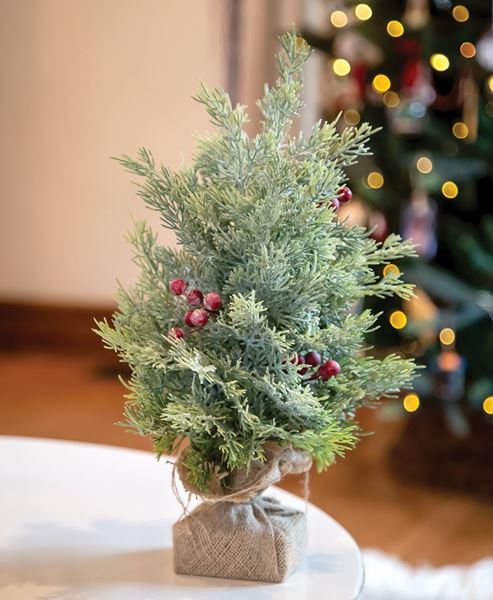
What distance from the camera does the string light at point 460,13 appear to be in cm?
238

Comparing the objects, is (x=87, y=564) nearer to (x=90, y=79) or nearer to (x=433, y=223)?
(x=433, y=223)

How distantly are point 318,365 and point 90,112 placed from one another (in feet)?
10.4

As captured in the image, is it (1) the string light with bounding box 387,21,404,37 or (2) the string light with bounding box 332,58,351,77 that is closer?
(1) the string light with bounding box 387,21,404,37

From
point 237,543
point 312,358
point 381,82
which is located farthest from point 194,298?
point 381,82

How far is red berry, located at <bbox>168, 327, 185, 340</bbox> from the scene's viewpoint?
0.85 m

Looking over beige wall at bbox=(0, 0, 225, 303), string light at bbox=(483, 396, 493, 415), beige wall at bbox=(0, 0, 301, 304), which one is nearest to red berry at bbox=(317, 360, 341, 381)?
string light at bbox=(483, 396, 493, 415)

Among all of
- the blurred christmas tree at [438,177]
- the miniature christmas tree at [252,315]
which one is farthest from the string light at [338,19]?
the miniature christmas tree at [252,315]

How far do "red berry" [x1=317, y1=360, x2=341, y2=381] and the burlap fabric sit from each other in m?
0.07

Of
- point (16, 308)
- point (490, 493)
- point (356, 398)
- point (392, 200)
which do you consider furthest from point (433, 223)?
point (16, 308)

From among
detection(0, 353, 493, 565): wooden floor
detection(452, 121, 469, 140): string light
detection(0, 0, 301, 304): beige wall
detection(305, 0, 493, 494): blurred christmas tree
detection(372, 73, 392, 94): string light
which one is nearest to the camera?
detection(0, 353, 493, 565): wooden floor

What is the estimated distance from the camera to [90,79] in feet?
12.6

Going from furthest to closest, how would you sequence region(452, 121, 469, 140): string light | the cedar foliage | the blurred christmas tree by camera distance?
region(452, 121, 469, 140): string light → the blurred christmas tree → the cedar foliage

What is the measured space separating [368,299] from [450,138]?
0.44 metres

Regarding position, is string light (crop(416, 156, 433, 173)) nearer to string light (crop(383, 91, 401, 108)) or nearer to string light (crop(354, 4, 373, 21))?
string light (crop(383, 91, 401, 108))
